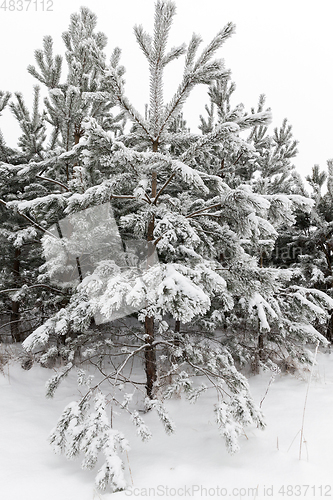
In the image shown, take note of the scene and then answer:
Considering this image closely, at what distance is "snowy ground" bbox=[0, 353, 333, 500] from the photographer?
7.12 ft

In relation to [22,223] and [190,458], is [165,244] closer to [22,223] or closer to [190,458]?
[190,458]

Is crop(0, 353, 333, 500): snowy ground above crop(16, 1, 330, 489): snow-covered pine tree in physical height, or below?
below

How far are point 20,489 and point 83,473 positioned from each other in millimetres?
564

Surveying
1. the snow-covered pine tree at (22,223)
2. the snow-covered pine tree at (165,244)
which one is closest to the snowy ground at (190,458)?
the snow-covered pine tree at (165,244)

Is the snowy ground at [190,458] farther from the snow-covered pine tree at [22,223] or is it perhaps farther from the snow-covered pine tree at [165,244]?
the snow-covered pine tree at [22,223]

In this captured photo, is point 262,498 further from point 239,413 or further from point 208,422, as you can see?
point 208,422

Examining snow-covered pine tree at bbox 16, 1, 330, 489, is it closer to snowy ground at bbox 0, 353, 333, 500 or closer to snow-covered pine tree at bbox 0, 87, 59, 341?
snowy ground at bbox 0, 353, 333, 500

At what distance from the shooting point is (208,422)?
3469mm

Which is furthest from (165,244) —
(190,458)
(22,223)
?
(22,223)

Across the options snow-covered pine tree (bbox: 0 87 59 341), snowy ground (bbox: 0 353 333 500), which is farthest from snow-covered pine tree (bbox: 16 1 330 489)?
snow-covered pine tree (bbox: 0 87 59 341)

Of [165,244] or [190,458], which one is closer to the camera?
[190,458]

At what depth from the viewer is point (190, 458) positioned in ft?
9.00

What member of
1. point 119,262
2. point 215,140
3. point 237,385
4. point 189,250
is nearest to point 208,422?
point 237,385

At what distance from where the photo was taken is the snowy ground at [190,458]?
→ 7.12 feet
